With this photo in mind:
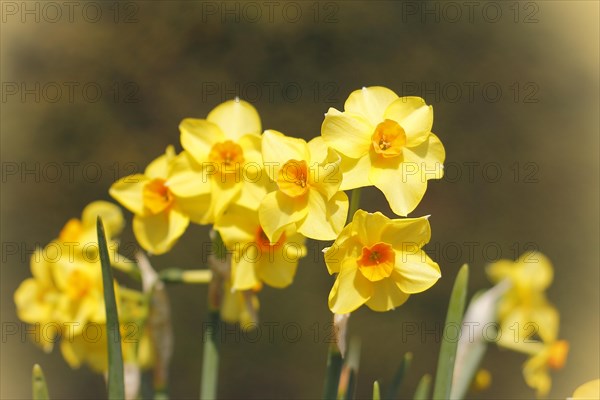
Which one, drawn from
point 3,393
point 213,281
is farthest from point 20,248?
point 213,281

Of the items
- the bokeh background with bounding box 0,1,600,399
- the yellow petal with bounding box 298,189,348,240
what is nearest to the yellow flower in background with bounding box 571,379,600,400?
the yellow petal with bounding box 298,189,348,240

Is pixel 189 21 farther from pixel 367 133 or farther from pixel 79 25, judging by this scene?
pixel 367 133

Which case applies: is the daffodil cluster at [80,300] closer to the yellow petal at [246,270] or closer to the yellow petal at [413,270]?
the yellow petal at [246,270]

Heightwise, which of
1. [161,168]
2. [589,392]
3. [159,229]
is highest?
[161,168]

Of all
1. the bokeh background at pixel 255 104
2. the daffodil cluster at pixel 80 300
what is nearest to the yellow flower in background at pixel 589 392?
the daffodil cluster at pixel 80 300

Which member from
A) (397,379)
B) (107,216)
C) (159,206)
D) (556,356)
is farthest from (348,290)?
(556,356)

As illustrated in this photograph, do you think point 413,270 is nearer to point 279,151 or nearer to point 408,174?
point 408,174
